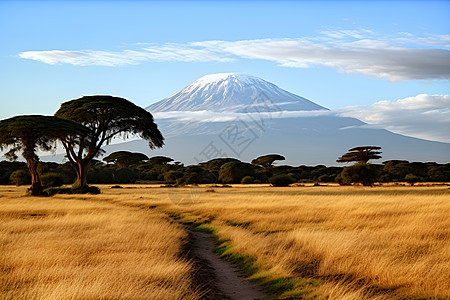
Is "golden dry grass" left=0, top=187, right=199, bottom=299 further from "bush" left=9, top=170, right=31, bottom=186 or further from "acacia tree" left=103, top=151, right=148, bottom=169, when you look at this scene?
"acacia tree" left=103, top=151, right=148, bottom=169

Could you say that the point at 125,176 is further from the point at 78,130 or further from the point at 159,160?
the point at 78,130

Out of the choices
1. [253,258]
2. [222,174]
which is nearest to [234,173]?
[222,174]

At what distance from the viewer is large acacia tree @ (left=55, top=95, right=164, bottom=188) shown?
43781mm

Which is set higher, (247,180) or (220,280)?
(220,280)

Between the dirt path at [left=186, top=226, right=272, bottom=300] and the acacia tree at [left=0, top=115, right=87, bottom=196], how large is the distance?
27.5m

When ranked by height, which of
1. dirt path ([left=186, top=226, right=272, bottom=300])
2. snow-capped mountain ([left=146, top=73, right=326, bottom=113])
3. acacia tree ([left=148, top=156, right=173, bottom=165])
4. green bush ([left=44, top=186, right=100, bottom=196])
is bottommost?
green bush ([left=44, top=186, right=100, bottom=196])

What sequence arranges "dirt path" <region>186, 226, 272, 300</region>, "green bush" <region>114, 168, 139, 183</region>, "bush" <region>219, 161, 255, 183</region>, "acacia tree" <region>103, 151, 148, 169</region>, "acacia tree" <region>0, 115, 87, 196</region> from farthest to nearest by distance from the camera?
"acacia tree" <region>103, 151, 148, 169</region> → "bush" <region>219, 161, 255, 183</region> → "green bush" <region>114, 168, 139, 183</region> → "acacia tree" <region>0, 115, 87, 196</region> → "dirt path" <region>186, 226, 272, 300</region>

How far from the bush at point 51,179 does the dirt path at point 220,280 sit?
4933 centimetres

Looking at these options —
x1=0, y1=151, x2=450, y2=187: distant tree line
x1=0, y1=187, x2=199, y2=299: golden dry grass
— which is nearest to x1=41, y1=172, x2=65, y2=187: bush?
x1=0, y1=151, x2=450, y2=187: distant tree line

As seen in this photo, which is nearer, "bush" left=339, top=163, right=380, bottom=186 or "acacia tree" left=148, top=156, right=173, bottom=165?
"bush" left=339, top=163, right=380, bottom=186

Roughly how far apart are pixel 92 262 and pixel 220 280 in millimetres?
3009

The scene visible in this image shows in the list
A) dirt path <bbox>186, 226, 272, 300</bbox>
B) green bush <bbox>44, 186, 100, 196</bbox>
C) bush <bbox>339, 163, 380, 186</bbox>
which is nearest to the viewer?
dirt path <bbox>186, 226, 272, 300</bbox>

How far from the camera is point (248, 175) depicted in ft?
260

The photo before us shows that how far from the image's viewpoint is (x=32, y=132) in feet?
128
